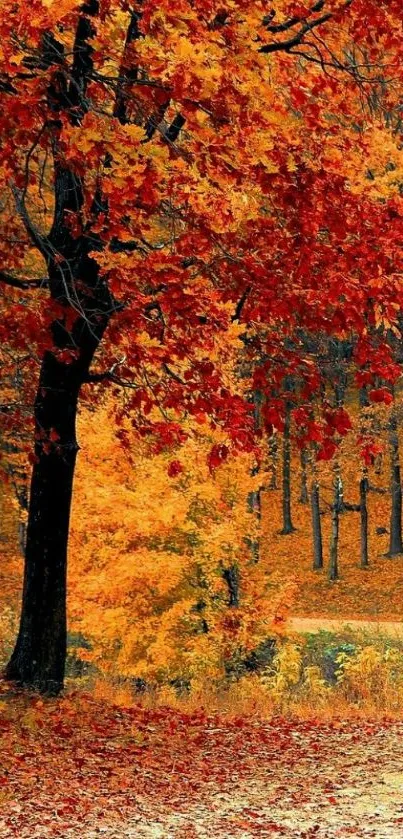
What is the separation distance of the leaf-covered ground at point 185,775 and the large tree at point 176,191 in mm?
1397

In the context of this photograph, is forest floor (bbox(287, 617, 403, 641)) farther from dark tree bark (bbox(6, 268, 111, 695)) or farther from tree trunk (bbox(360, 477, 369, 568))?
dark tree bark (bbox(6, 268, 111, 695))

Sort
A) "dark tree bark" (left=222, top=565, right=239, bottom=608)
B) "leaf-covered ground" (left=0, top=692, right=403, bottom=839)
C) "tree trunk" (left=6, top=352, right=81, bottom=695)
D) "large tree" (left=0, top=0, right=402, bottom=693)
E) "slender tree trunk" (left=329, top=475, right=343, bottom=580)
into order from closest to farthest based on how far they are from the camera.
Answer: "large tree" (left=0, top=0, right=402, bottom=693) → "leaf-covered ground" (left=0, top=692, right=403, bottom=839) → "tree trunk" (left=6, top=352, right=81, bottom=695) → "dark tree bark" (left=222, top=565, right=239, bottom=608) → "slender tree trunk" (left=329, top=475, right=343, bottom=580)

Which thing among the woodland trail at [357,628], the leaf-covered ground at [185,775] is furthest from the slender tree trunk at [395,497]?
the leaf-covered ground at [185,775]

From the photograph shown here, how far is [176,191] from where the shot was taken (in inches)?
319

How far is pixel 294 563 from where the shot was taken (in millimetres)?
36781

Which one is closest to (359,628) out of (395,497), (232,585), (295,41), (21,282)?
(232,585)

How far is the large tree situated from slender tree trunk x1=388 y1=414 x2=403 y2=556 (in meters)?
22.5

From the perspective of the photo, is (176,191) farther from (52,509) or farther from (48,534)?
(48,534)

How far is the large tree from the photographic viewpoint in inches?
267

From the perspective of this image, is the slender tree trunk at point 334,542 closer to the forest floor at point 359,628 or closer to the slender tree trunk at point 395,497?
the slender tree trunk at point 395,497

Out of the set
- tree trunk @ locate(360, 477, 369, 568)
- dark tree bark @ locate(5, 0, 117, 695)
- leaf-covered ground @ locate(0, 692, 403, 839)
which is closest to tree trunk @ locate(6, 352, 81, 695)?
dark tree bark @ locate(5, 0, 117, 695)

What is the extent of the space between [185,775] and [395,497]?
2552 centimetres

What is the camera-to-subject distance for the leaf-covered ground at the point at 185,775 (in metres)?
7.37

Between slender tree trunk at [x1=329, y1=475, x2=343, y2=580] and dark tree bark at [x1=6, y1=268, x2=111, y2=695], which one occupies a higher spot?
slender tree trunk at [x1=329, y1=475, x2=343, y2=580]
